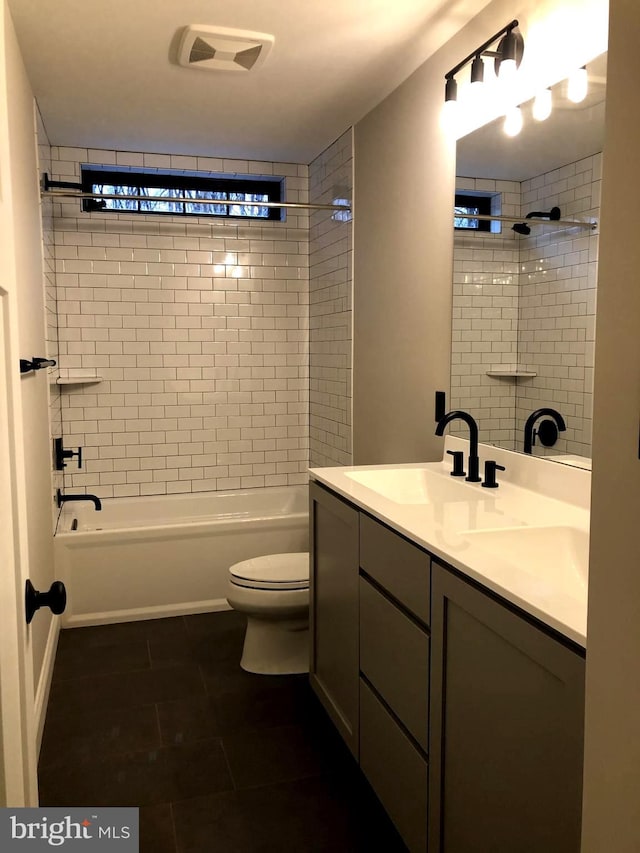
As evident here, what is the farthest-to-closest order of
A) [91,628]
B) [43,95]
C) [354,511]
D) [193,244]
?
1. [193,244]
2. [91,628]
3. [43,95]
4. [354,511]

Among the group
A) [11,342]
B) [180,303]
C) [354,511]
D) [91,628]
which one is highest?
[180,303]

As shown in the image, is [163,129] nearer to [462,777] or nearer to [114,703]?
[114,703]

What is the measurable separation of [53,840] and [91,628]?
277 cm

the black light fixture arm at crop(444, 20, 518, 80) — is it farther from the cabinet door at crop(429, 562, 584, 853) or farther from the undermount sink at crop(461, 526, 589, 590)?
the cabinet door at crop(429, 562, 584, 853)

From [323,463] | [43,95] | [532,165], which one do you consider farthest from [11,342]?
[323,463]

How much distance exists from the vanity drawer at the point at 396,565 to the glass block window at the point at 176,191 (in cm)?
274

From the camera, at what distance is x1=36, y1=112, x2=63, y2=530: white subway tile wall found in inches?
141

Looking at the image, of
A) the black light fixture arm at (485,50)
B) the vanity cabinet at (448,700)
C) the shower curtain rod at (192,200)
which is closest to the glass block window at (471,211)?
the black light fixture arm at (485,50)

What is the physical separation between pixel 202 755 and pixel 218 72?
2715 millimetres

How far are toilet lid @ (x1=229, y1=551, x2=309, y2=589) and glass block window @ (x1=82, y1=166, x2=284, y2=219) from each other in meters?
2.17

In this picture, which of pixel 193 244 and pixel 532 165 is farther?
pixel 193 244

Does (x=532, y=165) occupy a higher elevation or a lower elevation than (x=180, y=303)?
higher

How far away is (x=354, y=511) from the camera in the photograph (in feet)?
7.39

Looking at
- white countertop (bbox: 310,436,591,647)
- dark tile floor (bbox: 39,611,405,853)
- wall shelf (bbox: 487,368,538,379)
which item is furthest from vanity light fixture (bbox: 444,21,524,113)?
dark tile floor (bbox: 39,611,405,853)
